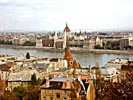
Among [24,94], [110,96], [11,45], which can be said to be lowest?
[11,45]

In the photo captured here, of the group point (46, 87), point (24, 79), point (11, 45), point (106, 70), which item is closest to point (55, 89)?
point (46, 87)

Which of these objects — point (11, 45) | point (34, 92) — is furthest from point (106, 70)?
point (11, 45)

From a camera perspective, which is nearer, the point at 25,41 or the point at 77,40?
the point at 77,40

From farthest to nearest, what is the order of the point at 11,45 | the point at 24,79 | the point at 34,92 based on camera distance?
the point at 11,45 → the point at 24,79 → the point at 34,92

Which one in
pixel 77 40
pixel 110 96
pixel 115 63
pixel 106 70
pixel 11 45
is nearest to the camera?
pixel 110 96

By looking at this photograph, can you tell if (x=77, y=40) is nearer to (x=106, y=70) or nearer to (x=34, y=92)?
(x=106, y=70)

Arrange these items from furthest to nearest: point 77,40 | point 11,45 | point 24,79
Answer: point 11,45 → point 77,40 → point 24,79

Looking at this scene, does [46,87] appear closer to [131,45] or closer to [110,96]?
[110,96]

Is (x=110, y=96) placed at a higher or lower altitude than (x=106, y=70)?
higher

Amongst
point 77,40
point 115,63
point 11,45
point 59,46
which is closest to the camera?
point 115,63
